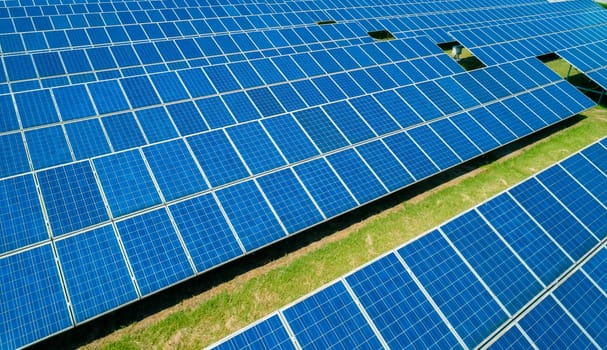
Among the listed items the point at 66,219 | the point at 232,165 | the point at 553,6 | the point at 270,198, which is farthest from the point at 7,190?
the point at 553,6

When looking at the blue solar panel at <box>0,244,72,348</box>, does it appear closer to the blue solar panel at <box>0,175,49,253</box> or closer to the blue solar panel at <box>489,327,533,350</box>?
the blue solar panel at <box>0,175,49,253</box>

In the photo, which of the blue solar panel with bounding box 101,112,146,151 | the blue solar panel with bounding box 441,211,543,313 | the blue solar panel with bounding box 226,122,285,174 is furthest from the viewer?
the blue solar panel with bounding box 226,122,285,174

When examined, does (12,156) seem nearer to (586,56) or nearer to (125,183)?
(125,183)

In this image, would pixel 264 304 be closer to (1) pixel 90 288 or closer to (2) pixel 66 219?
(1) pixel 90 288

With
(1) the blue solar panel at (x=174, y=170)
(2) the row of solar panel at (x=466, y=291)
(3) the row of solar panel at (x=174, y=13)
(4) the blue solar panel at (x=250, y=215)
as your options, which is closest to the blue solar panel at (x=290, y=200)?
(4) the blue solar panel at (x=250, y=215)

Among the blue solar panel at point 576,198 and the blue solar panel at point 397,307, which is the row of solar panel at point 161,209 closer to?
the blue solar panel at point 576,198

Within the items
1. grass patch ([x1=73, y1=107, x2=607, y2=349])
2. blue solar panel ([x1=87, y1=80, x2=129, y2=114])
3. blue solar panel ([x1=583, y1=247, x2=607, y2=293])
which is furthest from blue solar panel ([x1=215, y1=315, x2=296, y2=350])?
blue solar panel ([x1=87, y1=80, x2=129, y2=114])

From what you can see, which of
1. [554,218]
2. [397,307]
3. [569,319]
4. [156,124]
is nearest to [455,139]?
[554,218]

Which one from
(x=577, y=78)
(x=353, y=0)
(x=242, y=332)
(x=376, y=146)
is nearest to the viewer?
(x=242, y=332)
